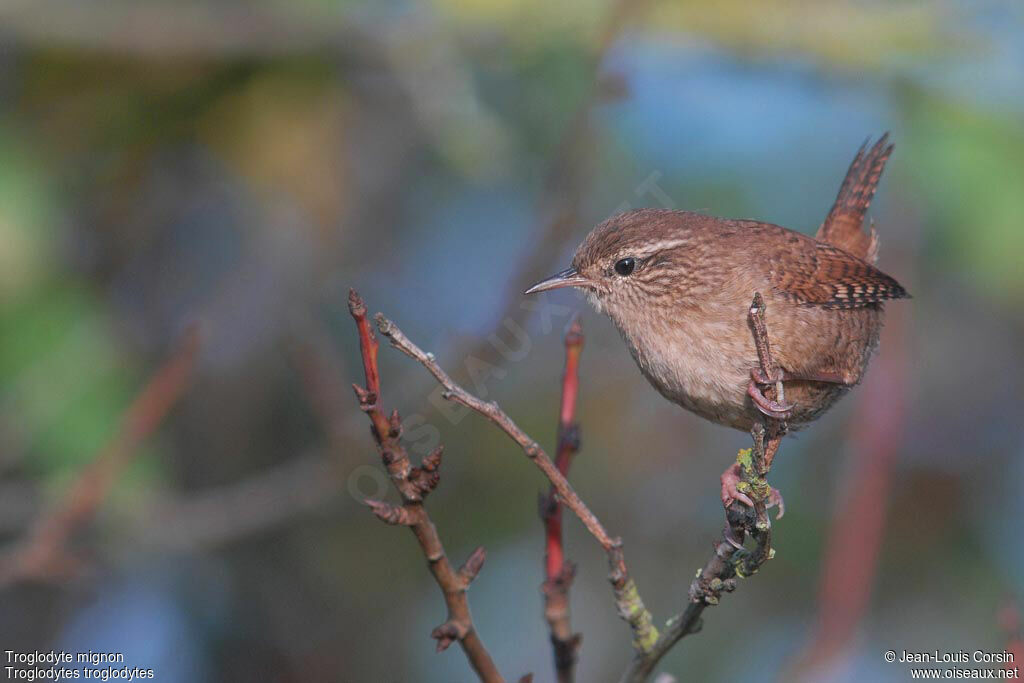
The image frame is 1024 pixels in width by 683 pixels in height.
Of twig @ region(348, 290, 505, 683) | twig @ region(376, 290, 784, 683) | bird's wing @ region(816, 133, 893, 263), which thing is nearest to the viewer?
twig @ region(348, 290, 505, 683)

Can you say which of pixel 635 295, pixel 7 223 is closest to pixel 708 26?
pixel 635 295

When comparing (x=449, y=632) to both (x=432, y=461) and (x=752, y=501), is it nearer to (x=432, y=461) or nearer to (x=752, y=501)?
(x=432, y=461)

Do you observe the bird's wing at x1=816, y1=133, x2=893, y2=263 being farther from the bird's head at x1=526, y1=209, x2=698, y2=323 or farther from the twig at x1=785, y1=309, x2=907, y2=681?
the bird's head at x1=526, y1=209, x2=698, y2=323

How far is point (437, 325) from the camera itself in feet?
15.9

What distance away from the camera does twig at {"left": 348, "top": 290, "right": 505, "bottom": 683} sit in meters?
1.67

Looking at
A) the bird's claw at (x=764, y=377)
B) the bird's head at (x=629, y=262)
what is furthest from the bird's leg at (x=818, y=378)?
the bird's head at (x=629, y=262)

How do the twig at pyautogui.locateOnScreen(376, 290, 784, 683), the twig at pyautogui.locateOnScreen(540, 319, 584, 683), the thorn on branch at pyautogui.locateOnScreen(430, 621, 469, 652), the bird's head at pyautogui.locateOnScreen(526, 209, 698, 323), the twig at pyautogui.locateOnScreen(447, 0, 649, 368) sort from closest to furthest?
the thorn on branch at pyautogui.locateOnScreen(430, 621, 469, 652) → the twig at pyautogui.locateOnScreen(376, 290, 784, 683) → the twig at pyautogui.locateOnScreen(540, 319, 584, 683) → the bird's head at pyautogui.locateOnScreen(526, 209, 698, 323) → the twig at pyautogui.locateOnScreen(447, 0, 649, 368)

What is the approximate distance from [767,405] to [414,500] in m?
0.97

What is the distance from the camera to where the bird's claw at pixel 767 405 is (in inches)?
88.7

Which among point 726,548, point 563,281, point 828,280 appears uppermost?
point 563,281

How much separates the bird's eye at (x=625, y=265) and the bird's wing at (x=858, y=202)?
0.87 m

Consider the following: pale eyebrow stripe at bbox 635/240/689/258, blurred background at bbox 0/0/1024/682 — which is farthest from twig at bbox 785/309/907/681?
pale eyebrow stripe at bbox 635/240/689/258

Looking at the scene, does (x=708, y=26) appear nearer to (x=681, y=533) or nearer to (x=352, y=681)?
Answer: (x=681, y=533)

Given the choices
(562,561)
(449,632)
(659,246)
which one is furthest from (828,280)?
(449,632)
